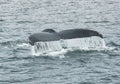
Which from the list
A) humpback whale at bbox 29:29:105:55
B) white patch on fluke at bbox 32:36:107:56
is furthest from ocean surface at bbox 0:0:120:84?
humpback whale at bbox 29:29:105:55

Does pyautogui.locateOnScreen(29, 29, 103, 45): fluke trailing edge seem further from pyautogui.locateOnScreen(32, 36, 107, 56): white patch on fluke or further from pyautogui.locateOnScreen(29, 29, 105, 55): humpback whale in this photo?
pyautogui.locateOnScreen(32, 36, 107, 56): white patch on fluke

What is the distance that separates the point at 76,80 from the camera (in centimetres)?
1927

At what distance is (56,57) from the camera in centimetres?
2238

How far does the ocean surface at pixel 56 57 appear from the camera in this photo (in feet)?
64.9

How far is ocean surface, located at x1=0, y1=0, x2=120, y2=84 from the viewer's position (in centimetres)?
1978

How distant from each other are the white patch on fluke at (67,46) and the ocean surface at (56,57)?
34cm

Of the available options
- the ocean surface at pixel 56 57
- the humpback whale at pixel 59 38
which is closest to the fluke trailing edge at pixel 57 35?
the humpback whale at pixel 59 38

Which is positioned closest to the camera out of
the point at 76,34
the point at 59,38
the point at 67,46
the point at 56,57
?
the point at 59,38

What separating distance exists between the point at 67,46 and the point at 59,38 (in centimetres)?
363

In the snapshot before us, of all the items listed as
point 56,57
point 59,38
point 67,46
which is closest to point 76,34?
point 59,38

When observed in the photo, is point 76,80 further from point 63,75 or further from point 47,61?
point 47,61

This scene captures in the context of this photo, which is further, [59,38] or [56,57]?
[56,57]

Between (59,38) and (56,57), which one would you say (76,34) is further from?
(56,57)

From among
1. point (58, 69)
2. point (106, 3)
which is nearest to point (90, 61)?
point (58, 69)
